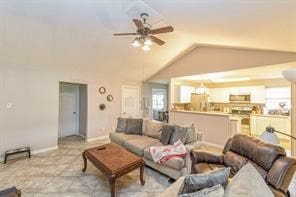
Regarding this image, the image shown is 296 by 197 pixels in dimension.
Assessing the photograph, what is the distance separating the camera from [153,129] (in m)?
4.24

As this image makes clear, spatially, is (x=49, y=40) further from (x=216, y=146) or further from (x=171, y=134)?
(x=216, y=146)

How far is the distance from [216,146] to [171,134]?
2241 mm

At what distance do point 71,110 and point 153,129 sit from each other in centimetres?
384

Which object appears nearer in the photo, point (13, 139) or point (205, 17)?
point (205, 17)

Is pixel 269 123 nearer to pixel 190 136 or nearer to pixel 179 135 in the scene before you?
pixel 190 136

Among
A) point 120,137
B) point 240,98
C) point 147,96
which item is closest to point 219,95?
point 240,98

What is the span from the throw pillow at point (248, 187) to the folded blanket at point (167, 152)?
4.92ft

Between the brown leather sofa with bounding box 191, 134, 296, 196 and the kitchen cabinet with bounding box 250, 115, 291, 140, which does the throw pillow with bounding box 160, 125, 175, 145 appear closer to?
the brown leather sofa with bounding box 191, 134, 296, 196

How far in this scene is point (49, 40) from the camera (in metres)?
3.74

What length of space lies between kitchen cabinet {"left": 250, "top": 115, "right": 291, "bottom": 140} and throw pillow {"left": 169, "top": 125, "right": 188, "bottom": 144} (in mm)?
4018

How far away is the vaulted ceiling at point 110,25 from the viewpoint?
7.30 feet

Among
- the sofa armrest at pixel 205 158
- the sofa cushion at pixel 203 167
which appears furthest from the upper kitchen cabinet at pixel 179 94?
the sofa cushion at pixel 203 167

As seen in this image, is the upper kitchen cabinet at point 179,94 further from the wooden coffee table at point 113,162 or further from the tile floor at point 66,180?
the wooden coffee table at point 113,162

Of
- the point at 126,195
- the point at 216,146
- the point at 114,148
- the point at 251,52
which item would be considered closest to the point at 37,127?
the point at 114,148
